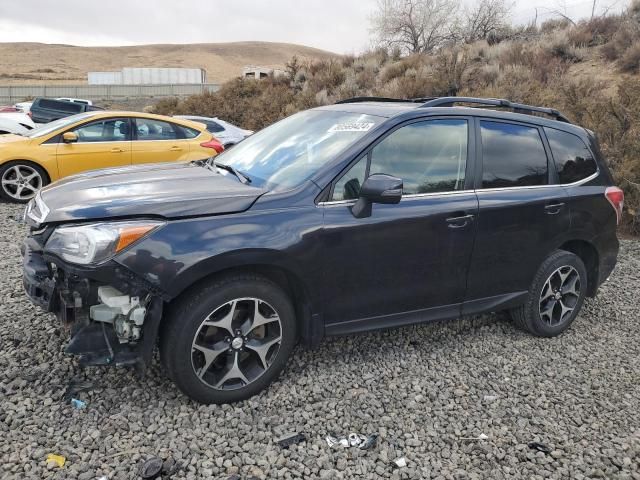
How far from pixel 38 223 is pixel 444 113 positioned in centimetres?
275

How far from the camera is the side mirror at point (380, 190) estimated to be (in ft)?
9.97

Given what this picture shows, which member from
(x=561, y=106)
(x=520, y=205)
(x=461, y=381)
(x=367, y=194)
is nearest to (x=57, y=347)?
(x=367, y=194)

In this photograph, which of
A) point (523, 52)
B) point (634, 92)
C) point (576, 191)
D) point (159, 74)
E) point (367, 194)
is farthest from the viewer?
point (159, 74)

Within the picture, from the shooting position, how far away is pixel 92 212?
283 centimetres

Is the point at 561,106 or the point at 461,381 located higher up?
the point at 561,106

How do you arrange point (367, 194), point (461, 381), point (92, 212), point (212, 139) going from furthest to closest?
1. point (212, 139)
2. point (461, 381)
3. point (367, 194)
4. point (92, 212)

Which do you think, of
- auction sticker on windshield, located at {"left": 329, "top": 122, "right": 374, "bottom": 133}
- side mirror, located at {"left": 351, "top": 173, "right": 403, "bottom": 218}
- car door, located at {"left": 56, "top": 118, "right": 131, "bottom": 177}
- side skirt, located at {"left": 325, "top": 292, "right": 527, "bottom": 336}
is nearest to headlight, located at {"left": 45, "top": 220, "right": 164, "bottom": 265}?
side mirror, located at {"left": 351, "top": 173, "right": 403, "bottom": 218}

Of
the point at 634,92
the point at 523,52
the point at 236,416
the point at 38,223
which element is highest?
the point at 523,52

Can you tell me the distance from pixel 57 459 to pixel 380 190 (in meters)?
2.23

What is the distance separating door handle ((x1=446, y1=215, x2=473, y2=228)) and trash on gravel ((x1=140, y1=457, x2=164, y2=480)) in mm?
2282

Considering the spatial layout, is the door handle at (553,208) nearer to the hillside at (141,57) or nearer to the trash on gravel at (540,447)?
the trash on gravel at (540,447)

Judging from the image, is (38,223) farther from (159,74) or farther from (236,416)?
(159,74)

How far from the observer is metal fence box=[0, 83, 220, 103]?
32.5 meters

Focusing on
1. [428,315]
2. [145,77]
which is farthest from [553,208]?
[145,77]
